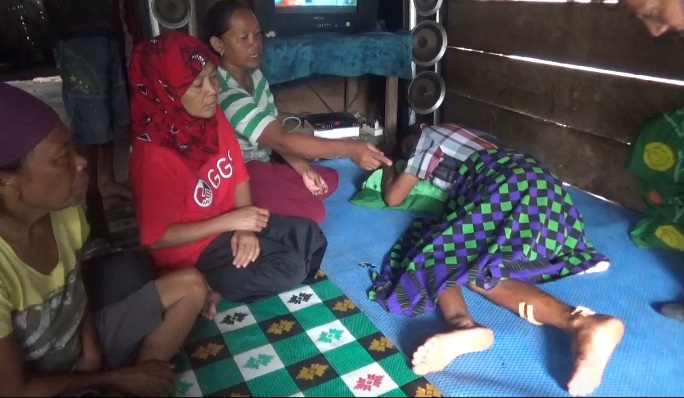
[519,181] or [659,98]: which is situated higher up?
[659,98]

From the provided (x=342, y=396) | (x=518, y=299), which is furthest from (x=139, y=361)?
(x=518, y=299)

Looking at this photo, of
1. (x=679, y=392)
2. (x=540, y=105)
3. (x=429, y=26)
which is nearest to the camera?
(x=679, y=392)

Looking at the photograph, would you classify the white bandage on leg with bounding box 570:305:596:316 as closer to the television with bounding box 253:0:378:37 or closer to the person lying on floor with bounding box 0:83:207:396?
the person lying on floor with bounding box 0:83:207:396

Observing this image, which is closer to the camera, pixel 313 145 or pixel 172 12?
pixel 313 145

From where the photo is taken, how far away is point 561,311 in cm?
119

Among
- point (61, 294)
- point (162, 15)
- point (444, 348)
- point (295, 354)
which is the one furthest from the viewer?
point (162, 15)

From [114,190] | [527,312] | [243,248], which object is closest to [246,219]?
[243,248]

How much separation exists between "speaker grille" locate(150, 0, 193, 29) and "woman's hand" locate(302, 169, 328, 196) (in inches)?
34.7

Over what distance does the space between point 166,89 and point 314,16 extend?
1.38m

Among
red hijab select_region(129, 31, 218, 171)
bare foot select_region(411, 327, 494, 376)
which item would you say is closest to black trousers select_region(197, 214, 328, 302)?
red hijab select_region(129, 31, 218, 171)

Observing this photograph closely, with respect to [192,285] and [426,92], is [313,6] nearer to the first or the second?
[426,92]

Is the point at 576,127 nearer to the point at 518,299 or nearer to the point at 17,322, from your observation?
the point at 518,299

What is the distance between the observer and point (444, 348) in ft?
3.66

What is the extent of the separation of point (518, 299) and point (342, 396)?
0.51m
